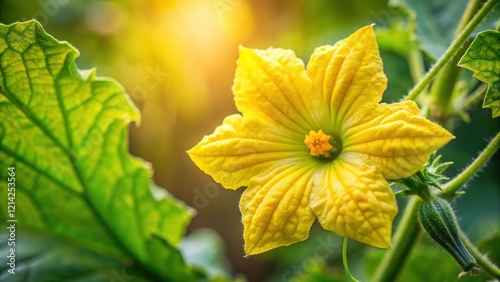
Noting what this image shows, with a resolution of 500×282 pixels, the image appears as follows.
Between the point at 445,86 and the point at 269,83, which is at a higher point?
the point at 269,83

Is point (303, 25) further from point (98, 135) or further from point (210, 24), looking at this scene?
point (98, 135)

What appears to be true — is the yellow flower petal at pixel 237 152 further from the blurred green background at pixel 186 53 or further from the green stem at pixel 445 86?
the blurred green background at pixel 186 53

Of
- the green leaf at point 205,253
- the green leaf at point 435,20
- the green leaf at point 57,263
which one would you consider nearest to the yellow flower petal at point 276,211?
the green leaf at point 435,20

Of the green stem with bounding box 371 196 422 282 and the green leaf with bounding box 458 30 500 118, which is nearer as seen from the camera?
the green leaf with bounding box 458 30 500 118

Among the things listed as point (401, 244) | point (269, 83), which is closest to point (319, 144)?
point (269, 83)

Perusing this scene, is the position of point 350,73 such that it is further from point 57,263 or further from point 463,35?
point 57,263

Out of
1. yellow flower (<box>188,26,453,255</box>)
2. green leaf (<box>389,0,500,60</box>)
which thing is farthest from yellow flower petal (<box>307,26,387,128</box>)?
green leaf (<box>389,0,500,60</box>)

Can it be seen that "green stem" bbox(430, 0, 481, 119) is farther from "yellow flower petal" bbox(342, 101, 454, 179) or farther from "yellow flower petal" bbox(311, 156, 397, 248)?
"yellow flower petal" bbox(311, 156, 397, 248)
